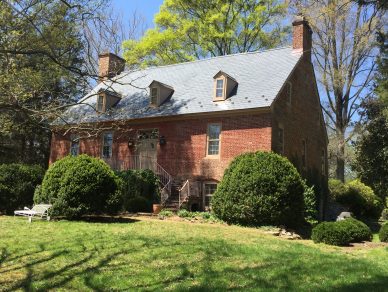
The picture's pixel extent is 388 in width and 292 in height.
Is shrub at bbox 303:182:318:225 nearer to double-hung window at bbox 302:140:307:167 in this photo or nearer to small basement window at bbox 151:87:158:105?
double-hung window at bbox 302:140:307:167

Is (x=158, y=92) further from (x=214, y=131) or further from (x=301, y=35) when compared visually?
(x=301, y=35)

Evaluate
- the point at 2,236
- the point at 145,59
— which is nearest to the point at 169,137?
the point at 2,236

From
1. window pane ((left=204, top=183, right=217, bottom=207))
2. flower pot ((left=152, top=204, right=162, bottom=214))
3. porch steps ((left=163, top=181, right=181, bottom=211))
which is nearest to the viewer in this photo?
flower pot ((left=152, top=204, right=162, bottom=214))

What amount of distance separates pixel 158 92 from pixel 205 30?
14.0 metres

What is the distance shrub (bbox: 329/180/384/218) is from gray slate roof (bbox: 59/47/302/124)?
1005 centimetres

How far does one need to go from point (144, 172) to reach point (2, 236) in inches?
425

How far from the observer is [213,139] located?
22438mm

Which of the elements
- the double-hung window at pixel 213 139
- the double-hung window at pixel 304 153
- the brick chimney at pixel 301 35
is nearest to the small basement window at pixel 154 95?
the double-hung window at pixel 213 139

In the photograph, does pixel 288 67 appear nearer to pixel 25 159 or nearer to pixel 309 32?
pixel 309 32

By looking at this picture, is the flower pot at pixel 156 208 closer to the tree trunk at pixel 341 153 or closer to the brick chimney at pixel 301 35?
the brick chimney at pixel 301 35

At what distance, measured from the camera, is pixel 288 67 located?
23.1 meters

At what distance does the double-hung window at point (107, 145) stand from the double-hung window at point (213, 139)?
6862 millimetres

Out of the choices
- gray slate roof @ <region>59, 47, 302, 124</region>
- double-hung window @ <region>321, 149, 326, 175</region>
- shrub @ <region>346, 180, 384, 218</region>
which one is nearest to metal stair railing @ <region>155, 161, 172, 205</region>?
gray slate roof @ <region>59, 47, 302, 124</region>

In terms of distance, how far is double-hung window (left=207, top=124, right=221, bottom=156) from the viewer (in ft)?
73.1
